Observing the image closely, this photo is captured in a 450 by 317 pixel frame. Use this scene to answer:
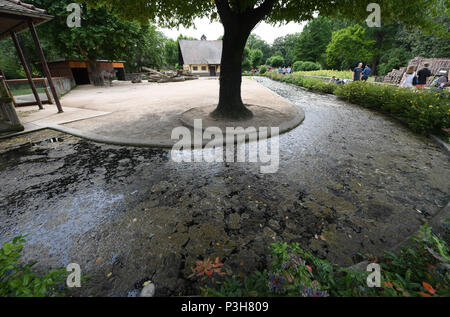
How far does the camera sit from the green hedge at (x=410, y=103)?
544cm

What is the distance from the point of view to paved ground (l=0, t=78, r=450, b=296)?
2.06 meters

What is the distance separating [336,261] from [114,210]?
288cm

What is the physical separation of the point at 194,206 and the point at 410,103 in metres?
8.51

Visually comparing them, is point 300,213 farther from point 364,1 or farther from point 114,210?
point 364,1

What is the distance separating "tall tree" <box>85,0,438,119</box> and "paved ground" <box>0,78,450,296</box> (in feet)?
11.3

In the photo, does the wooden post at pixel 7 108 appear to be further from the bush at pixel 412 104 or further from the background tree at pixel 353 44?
the background tree at pixel 353 44

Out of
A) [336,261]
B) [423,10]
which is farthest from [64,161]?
[423,10]

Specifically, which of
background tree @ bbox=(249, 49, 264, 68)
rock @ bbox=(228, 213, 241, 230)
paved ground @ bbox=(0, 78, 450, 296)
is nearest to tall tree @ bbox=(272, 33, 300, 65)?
background tree @ bbox=(249, 49, 264, 68)

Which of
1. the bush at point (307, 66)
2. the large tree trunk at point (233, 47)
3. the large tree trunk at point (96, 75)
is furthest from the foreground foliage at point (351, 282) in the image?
the bush at point (307, 66)

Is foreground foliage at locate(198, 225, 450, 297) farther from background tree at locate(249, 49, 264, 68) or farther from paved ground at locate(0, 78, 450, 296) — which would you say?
background tree at locate(249, 49, 264, 68)

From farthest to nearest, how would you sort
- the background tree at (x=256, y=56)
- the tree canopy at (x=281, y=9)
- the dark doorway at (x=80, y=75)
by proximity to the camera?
the background tree at (x=256, y=56) → the dark doorway at (x=80, y=75) → the tree canopy at (x=281, y=9)

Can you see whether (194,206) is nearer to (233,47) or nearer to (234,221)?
(234,221)

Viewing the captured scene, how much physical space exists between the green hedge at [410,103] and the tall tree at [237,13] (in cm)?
235

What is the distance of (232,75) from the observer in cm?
668
